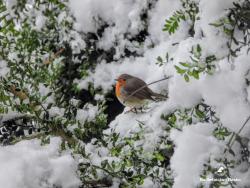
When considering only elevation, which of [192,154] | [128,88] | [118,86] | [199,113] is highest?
[128,88]

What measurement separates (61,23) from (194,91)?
1.72 meters

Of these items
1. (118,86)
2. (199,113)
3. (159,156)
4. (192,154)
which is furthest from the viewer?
(118,86)

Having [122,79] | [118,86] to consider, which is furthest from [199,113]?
[122,79]

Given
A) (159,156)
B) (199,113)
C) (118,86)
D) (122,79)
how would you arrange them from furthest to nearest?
(122,79)
(118,86)
(159,156)
(199,113)

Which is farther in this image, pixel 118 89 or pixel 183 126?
pixel 118 89

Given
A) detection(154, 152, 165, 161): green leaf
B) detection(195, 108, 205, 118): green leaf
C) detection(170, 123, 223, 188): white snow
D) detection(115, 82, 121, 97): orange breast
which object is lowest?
detection(170, 123, 223, 188): white snow

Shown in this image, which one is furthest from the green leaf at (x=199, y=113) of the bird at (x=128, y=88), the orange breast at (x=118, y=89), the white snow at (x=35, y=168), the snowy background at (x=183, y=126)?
the orange breast at (x=118, y=89)

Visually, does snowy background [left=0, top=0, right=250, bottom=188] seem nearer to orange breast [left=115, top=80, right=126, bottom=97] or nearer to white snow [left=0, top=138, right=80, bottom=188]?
white snow [left=0, top=138, right=80, bottom=188]

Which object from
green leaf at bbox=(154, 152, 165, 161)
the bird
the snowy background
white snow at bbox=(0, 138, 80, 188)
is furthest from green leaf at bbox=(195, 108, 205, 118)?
the bird

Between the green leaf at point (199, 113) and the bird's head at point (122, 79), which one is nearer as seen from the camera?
the green leaf at point (199, 113)

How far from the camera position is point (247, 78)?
168 centimetres

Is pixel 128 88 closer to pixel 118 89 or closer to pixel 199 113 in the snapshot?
pixel 118 89

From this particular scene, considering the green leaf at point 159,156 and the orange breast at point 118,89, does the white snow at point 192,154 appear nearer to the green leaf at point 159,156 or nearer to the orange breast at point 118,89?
the green leaf at point 159,156

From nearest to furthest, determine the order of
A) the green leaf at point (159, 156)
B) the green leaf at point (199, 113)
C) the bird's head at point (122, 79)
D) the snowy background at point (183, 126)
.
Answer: the snowy background at point (183, 126), the green leaf at point (199, 113), the green leaf at point (159, 156), the bird's head at point (122, 79)
